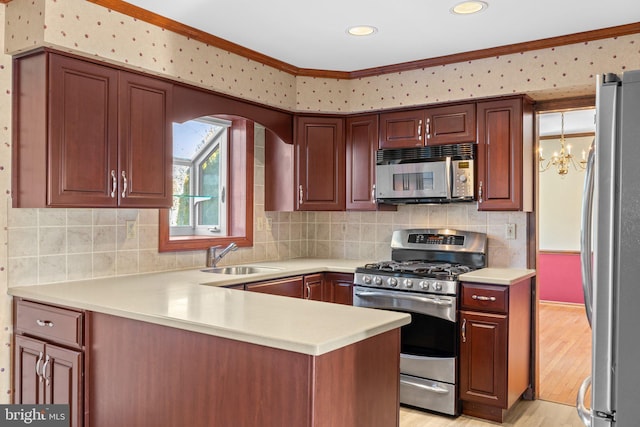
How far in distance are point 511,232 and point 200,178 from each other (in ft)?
7.58

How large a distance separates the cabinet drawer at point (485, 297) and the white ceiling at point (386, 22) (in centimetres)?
154

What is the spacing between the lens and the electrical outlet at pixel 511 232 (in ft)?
12.3

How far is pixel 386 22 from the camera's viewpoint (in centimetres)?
300

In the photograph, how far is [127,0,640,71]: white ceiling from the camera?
2.75 m

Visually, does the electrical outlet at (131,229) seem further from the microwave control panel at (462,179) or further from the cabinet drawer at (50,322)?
the microwave control panel at (462,179)

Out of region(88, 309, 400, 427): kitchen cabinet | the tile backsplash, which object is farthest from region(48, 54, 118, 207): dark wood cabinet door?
region(88, 309, 400, 427): kitchen cabinet

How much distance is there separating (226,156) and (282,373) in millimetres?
2703

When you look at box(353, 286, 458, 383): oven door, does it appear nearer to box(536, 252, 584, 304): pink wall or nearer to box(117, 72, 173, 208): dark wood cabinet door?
box(117, 72, 173, 208): dark wood cabinet door

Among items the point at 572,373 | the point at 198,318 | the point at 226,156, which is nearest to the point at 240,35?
the point at 226,156

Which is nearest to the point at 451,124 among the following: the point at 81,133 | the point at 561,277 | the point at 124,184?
the point at 124,184

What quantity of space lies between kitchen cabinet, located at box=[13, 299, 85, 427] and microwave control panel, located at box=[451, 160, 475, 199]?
8.11 feet

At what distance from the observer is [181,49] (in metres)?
3.07

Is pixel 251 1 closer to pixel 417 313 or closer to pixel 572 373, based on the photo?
pixel 417 313

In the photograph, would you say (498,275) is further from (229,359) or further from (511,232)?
(229,359)
